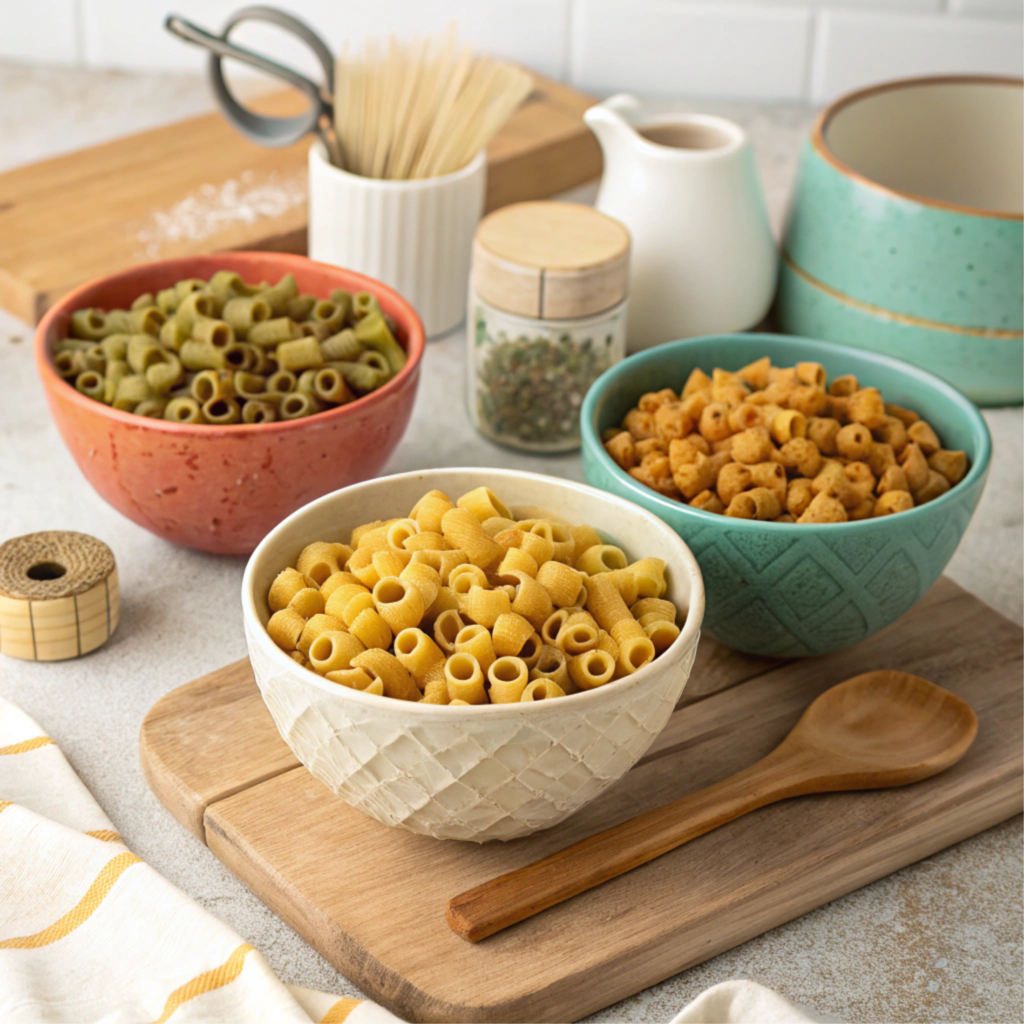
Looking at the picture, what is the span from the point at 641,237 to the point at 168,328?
1.33ft

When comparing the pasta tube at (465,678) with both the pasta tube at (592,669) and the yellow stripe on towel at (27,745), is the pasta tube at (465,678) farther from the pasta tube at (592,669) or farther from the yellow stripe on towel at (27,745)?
the yellow stripe on towel at (27,745)

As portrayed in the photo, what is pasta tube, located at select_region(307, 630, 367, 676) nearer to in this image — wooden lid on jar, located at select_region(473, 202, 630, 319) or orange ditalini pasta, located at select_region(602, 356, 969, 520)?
orange ditalini pasta, located at select_region(602, 356, 969, 520)

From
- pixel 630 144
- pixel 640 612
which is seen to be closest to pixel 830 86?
pixel 630 144

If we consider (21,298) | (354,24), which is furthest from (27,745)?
(354,24)

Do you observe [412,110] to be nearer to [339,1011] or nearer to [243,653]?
[243,653]

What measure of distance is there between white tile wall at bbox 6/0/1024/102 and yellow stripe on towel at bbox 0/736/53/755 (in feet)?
3.84

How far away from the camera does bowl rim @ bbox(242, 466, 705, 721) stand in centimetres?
55

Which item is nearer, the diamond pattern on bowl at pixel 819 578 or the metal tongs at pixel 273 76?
the diamond pattern on bowl at pixel 819 578

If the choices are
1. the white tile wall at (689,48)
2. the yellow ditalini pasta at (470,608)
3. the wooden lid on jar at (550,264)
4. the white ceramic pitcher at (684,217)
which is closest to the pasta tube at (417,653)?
the yellow ditalini pasta at (470,608)

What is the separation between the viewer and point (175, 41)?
168 centimetres

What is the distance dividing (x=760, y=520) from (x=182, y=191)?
745 millimetres

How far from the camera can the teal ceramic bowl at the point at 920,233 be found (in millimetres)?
992

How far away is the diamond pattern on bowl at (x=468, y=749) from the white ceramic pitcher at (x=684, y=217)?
0.53m

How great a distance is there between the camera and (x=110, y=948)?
58 centimetres
